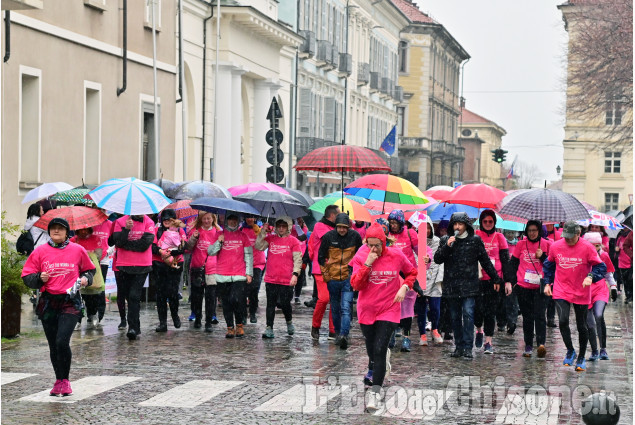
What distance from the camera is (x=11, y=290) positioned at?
14789 millimetres

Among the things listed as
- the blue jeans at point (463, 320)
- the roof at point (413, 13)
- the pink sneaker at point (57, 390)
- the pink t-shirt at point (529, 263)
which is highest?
the roof at point (413, 13)

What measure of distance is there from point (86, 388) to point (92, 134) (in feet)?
45.9

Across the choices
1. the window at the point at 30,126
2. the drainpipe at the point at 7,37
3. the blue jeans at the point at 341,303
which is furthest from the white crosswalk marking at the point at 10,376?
the window at the point at 30,126

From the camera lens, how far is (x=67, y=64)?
76.0ft

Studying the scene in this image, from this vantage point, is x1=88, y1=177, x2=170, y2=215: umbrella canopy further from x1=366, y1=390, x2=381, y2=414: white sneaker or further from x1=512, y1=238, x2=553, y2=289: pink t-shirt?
x1=366, y1=390, x2=381, y2=414: white sneaker

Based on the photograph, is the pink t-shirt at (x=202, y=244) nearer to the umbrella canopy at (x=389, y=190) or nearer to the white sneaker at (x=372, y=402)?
the umbrella canopy at (x=389, y=190)

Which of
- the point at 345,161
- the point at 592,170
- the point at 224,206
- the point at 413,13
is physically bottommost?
the point at 224,206

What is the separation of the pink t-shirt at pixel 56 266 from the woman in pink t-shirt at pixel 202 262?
5.46m


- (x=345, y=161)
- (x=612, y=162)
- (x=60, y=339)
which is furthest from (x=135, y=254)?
(x=612, y=162)

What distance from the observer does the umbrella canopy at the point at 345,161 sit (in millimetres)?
17625

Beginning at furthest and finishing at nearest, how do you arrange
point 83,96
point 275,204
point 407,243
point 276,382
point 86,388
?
point 83,96, point 275,204, point 407,243, point 276,382, point 86,388

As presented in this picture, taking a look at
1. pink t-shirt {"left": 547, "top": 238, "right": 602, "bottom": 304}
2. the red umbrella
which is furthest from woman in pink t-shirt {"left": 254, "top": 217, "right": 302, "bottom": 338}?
pink t-shirt {"left": 547, "top": 238, "right": 602, "bottom": 304}

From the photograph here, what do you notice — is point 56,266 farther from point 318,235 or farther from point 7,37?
point 7,37

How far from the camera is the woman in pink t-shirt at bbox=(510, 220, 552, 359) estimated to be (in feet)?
48.6
